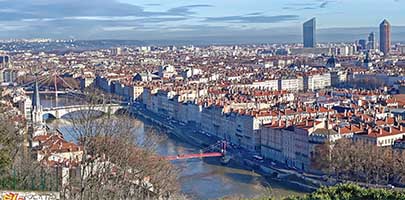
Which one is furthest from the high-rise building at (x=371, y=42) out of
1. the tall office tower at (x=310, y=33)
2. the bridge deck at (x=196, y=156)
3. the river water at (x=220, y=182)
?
the river water at (x=220, y=182)

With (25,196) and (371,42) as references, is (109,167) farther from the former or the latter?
(371,42)

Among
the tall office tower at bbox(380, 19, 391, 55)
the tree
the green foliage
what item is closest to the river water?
the tree

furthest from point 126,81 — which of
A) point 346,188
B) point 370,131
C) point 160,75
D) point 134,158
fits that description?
point 346,188

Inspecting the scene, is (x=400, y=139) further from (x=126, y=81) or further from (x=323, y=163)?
(x=126, y=81)

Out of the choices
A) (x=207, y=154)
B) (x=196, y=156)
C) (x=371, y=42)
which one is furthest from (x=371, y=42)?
(x=196, y=156)

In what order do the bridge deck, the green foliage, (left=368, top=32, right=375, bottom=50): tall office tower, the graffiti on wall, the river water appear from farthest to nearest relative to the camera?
(left=368, top=32, right=375, bottom=50): tall office tower
the bridge deck
the river water
the green foliage
the graffiti on wall

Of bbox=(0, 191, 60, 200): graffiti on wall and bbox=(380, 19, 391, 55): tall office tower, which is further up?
bbox=(380, 19, 391, 55): tall office tower

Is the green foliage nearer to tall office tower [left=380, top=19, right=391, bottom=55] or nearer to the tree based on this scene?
the tree

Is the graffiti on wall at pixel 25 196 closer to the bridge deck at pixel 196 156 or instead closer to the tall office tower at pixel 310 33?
the bridge deck at pixel 196 156
